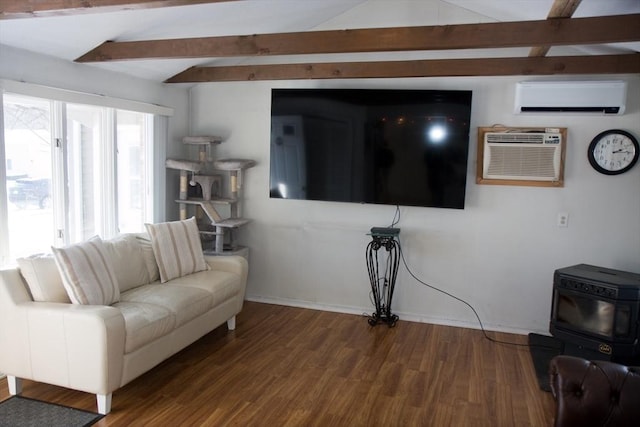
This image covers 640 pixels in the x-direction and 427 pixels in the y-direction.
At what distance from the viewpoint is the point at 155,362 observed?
3092mm

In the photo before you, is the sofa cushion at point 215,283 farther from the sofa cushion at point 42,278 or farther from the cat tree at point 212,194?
the sofa cushion at point 42,278

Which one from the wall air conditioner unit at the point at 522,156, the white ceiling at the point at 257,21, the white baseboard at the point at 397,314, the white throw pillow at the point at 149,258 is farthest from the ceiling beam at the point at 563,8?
the white throw pillow at the point at 149,258

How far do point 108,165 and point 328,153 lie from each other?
193cm

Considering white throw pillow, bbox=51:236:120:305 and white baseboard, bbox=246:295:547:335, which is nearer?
white throw pillow, bbox=51:236:120:305

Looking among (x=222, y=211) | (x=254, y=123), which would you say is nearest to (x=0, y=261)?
(x=222, y=211)

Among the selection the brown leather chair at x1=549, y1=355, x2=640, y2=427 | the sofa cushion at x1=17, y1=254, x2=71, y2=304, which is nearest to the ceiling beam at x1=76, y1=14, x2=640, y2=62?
the sofa cushion at x1=17, y1=254, x2=71, y2=304

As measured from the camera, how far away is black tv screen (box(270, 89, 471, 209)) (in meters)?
4.14

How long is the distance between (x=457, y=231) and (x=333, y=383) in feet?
6.24

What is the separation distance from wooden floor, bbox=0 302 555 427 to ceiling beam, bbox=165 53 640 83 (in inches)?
88.8

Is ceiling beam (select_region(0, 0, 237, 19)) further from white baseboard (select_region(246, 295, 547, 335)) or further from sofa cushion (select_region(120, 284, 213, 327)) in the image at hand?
white baseboard (select_region(246, 295, 547, 335))

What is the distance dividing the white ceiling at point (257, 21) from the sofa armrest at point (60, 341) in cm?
159

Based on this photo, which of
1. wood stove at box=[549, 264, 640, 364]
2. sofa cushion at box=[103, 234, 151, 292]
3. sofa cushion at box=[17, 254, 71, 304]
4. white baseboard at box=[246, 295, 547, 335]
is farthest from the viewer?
white baseboard at box=[246, 295, 547, 335]

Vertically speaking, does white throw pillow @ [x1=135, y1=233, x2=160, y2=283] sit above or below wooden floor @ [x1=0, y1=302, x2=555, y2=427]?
above

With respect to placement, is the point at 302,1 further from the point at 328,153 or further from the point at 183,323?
the point at 183,323
